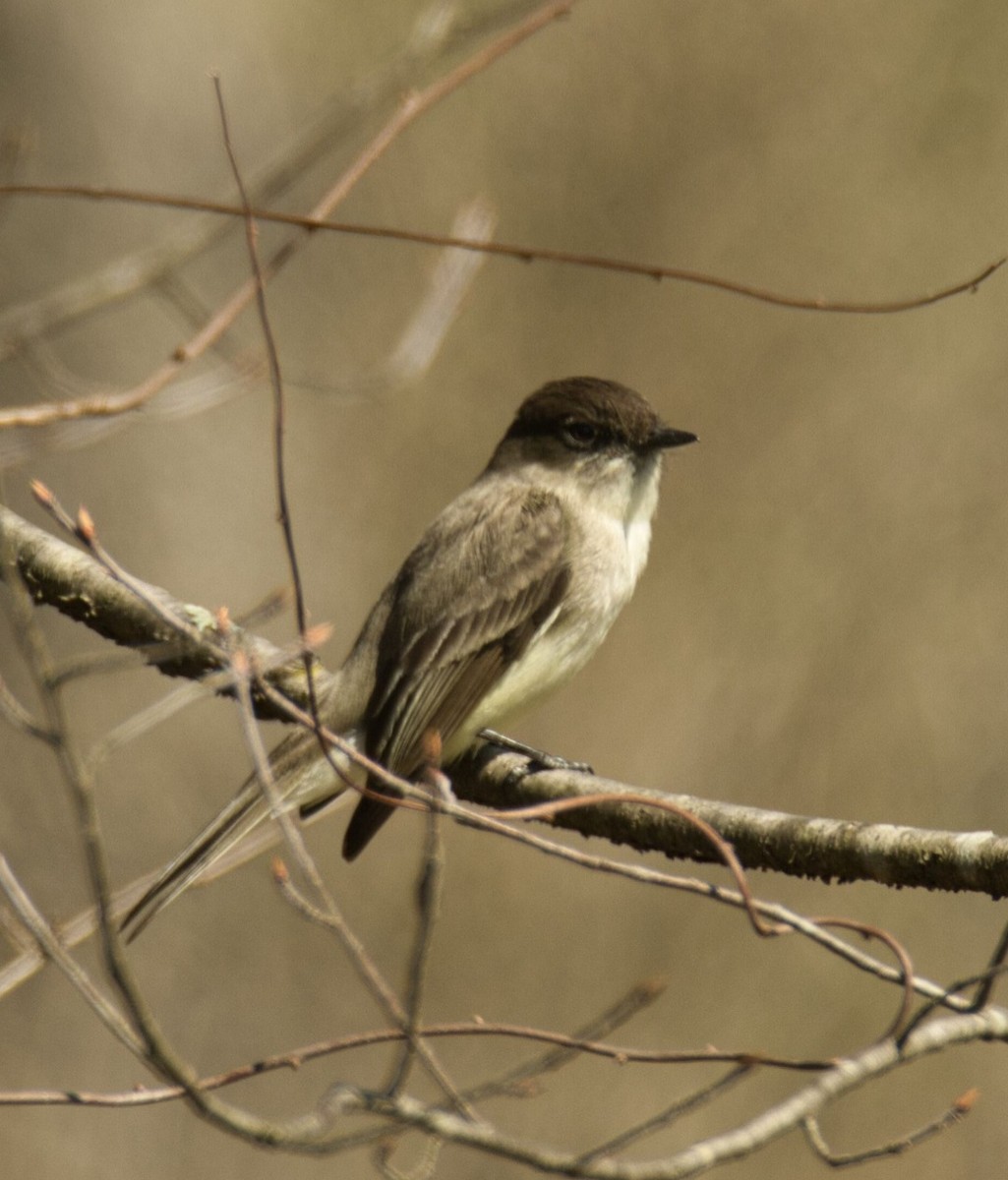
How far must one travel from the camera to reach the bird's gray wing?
4.60 meters

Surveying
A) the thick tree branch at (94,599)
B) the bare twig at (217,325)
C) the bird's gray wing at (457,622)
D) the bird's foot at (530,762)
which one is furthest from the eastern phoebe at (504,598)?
the bare twig at (217,325)

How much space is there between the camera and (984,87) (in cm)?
802

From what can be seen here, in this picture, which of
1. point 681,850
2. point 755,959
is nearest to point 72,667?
point 681,850

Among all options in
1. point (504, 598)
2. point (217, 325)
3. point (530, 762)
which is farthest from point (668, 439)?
point (217, 325)

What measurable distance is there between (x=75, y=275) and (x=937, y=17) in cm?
438

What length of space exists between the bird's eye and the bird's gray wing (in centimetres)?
20

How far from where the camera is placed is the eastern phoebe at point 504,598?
461 cm

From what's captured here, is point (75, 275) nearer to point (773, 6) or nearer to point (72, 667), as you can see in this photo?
point (773, 6)

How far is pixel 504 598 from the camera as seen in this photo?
15.6 ft

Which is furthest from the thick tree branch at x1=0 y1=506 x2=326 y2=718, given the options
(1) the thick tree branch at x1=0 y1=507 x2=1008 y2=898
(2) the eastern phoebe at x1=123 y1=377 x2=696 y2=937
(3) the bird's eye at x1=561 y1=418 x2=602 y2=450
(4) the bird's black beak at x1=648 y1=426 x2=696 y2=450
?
(4) the bird's black beak at x1=648 y1=426 x2=696 y2=450

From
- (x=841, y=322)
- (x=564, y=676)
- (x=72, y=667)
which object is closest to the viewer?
(x=72, y=667)

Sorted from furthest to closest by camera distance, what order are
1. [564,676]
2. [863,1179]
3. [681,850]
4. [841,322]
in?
[841,322]
[863,1179]
[564,676]
[681,850]

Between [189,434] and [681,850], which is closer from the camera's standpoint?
[681,850]

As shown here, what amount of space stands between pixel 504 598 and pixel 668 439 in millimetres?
698
